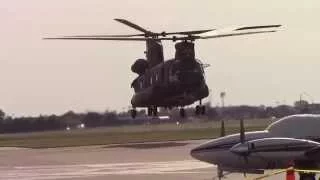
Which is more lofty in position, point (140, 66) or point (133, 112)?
point (140, 66)

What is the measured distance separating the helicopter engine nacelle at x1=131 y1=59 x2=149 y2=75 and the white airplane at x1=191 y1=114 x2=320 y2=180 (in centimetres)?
467

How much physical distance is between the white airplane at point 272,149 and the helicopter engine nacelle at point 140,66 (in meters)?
4.67

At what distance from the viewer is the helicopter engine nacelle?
29828 millimetres

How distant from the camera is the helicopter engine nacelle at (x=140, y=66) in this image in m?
29.8

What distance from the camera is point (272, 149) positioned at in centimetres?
2505

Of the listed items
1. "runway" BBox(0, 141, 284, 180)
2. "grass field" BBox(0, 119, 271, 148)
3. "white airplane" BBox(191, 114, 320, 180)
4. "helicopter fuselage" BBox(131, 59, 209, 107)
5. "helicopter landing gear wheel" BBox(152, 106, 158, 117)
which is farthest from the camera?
"grass field" BBox(0, 119, 271, 148)

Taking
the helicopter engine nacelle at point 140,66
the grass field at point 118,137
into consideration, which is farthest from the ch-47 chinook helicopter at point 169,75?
the grass field at point 118,137

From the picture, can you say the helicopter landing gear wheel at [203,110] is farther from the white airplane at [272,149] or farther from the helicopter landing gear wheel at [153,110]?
the helicopter landing gear wheel at [153,110]

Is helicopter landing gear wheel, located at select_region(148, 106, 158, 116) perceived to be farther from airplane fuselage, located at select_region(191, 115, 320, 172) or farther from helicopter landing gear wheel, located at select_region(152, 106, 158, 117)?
airplane fuselage, located at select_region(191, 115, 320, 172)

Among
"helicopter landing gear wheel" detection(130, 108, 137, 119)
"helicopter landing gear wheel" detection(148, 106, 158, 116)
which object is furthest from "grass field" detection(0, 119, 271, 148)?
"helicopter landing gear wheel" detection(148, 106, 158, 116)

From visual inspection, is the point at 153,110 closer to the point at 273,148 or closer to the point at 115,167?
the point at 273,148

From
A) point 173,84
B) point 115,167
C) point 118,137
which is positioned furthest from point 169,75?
point 118,137

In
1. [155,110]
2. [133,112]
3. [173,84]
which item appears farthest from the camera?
[133,112]

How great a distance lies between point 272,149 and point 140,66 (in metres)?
7.43
